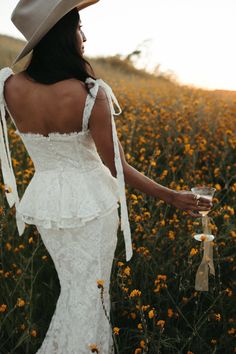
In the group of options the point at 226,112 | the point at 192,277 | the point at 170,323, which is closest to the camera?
the point at 170,323

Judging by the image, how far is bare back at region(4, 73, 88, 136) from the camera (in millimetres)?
1637

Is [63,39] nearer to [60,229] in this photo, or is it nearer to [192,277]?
[60,229]

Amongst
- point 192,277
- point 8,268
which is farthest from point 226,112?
point 8,268

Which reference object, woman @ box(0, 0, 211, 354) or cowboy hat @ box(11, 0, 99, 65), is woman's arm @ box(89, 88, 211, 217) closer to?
woman @ box(0, 0, 211, 354)

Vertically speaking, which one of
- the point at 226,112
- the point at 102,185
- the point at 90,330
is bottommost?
the point at 226,112

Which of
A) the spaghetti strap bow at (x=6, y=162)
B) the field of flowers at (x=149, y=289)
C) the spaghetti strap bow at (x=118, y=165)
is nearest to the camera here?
the spaghetti strap bow at (x=118, y=165)

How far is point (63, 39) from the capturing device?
5.47 feet

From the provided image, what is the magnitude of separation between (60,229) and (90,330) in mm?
471

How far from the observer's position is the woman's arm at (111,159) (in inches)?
Answer: 66.1

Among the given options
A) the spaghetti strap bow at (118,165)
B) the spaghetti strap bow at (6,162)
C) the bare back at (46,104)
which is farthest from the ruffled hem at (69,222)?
the bare back at (46,104)

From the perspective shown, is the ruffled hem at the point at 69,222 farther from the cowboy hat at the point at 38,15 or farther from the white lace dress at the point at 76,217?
the cowboy hat at the point at 38,15

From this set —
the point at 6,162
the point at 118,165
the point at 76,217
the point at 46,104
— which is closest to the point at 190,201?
the point at 118,165

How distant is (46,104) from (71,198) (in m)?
0.41

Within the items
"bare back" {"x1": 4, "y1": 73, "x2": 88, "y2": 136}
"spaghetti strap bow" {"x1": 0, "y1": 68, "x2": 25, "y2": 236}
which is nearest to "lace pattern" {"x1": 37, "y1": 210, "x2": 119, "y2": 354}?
"spaghetti strap bow" {"x1": 0, "y1": 68, "x2": 25, "y2": 236}
